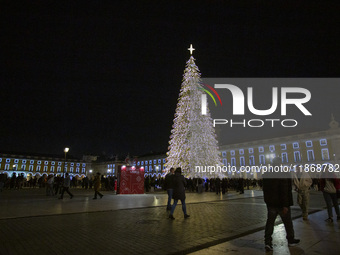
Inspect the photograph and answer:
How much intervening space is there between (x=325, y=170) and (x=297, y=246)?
14.5ft

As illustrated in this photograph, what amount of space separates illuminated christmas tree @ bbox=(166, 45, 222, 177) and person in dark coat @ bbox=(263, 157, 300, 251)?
734 inches

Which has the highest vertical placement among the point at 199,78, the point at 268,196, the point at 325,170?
the point at 199,78

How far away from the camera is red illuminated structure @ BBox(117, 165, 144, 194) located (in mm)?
20156

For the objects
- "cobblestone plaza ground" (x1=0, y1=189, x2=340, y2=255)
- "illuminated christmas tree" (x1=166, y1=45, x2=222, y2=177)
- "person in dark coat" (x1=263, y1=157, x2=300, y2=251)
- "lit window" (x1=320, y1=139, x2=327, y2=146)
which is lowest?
"cobblestone plaza ground" (x1=0, y1=189, x2=340, y2=255)

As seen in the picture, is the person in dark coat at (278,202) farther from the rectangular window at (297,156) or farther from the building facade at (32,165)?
the building facade at (32,165)

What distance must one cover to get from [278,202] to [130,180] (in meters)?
17.0

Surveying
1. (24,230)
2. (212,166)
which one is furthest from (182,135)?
(24,230)

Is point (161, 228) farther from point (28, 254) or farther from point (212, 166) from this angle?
point (212, 166)

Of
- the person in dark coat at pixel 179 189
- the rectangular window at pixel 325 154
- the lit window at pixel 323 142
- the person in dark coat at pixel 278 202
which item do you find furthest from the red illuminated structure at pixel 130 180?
the lit window at pixel 323 142

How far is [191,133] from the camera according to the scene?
949 inches

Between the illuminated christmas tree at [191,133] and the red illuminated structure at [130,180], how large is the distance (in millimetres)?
4759

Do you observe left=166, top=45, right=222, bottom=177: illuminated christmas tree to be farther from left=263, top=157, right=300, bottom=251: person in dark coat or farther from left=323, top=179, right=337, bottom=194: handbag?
left=263, top=157, right=300, bottom=251: person in dark coat

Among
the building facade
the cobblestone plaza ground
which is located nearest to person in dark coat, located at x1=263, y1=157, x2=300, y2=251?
the cobblestone plaza ground

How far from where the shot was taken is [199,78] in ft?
82.9
